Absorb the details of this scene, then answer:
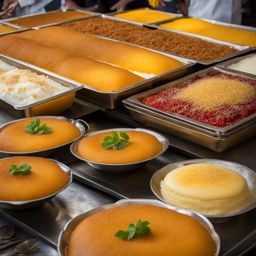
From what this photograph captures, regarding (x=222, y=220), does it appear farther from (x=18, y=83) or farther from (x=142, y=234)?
(x=18, y=83)

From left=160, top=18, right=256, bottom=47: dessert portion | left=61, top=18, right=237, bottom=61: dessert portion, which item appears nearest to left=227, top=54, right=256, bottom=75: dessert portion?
left=61, top=18, right=237, bottom=61: dessert portion

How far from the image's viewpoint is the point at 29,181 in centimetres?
112

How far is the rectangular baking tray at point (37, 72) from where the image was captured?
1.54 metres

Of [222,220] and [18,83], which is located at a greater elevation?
[18,83]

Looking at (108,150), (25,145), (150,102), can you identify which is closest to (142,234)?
(108,150)

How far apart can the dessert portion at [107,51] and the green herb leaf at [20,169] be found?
2.80ft

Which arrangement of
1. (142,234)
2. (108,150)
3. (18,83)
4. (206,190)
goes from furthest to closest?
(18,83) → (108,150) → (206,190) → (142,234)

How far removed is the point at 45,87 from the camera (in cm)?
164

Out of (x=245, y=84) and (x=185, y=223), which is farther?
(x=245, y=84)

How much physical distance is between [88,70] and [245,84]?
0.58m

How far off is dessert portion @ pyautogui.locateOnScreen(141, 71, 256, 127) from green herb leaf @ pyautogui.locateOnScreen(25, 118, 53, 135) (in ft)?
1.16

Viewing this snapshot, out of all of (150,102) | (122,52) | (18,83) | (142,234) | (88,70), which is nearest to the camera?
(142,234)

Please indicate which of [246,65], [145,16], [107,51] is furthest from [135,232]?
[145,16]

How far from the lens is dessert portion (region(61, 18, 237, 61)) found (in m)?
2.08
